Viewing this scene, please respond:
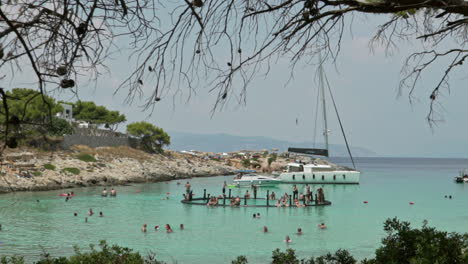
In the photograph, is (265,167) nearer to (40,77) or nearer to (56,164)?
(56,164)

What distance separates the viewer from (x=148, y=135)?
308 ft

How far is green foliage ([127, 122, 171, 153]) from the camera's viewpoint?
92688 millimetres

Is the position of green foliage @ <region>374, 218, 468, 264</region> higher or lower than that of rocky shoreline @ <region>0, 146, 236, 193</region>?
higher

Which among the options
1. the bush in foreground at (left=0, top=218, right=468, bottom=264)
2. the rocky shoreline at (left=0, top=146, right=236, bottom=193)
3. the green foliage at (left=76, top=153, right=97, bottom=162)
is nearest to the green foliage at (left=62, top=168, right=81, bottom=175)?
the rocky shoreline at (left=0, top=146, right=236, bottom=193)

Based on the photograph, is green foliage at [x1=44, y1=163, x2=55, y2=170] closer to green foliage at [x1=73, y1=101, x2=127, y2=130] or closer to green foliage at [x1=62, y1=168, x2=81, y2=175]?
green foliage at [x1=62, y1=168, x2=81, y2=175]

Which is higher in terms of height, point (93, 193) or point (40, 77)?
point (40, 77)

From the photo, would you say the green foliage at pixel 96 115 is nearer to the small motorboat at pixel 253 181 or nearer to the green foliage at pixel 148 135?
the green foliage at pixel 148 135

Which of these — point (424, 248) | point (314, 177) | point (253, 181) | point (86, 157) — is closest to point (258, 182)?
point (253, 181)

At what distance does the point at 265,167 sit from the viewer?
11588cm

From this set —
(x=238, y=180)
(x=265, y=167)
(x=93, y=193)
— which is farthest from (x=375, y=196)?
(x=265, y=167)

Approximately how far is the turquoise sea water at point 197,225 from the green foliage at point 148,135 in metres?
38.0

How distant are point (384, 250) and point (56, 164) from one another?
5902 centimetres

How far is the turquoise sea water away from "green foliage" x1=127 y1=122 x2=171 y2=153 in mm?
38045

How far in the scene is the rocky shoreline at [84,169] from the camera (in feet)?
176
